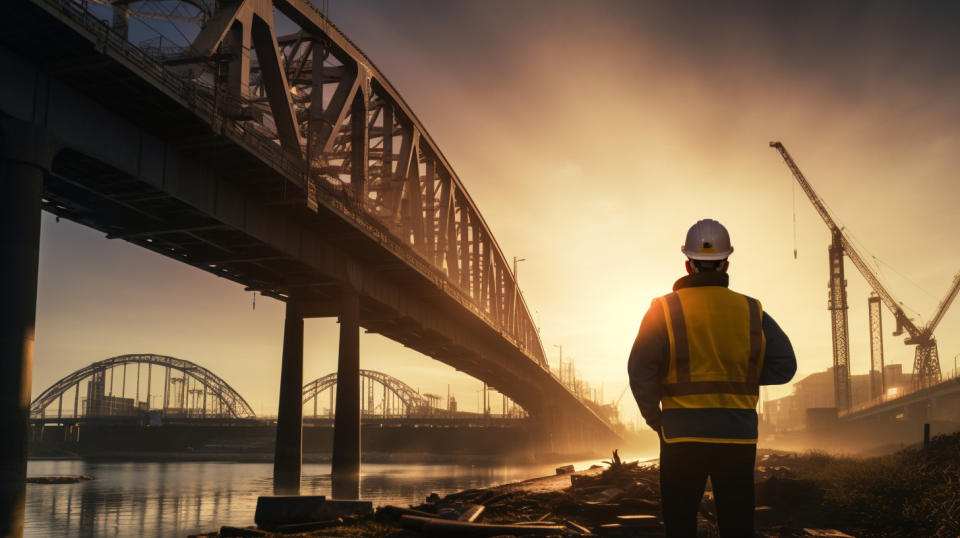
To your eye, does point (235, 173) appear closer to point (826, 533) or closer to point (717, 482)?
point (826, 533)

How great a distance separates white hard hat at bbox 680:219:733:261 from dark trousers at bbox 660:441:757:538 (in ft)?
4.37

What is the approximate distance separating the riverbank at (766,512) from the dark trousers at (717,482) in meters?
6.68

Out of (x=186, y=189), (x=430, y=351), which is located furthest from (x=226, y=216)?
(x=430, y=351)

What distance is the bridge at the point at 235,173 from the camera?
21672 mm

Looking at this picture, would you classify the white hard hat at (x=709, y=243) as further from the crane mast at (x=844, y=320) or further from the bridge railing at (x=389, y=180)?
the crane mast at (x=844, y=320)

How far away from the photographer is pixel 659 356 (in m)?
5.43

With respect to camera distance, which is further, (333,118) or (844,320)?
(844,320)

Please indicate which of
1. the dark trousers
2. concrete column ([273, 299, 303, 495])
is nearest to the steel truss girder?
concrete column ([273, 299, 303, 495])

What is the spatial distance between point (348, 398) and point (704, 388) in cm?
4394

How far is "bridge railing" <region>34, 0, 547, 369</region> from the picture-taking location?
24.4m

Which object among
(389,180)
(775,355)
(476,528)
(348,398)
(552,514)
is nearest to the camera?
(775,355)

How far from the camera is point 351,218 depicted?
39844 millimetres

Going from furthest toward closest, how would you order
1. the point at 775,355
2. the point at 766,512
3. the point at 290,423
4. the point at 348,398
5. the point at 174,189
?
the point at 348,398 → the point at 290,423 → the point at 174,189 → the point at 766,512 → the point at 775,355

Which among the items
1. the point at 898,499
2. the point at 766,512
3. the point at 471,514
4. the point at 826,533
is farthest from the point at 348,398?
the point at 826,533
